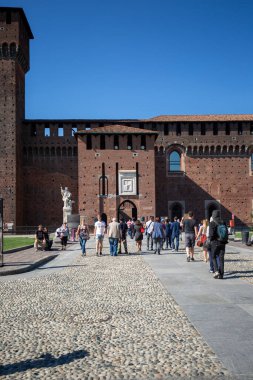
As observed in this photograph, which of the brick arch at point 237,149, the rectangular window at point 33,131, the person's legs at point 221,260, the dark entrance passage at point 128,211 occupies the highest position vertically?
the rectangular window at point 33,131

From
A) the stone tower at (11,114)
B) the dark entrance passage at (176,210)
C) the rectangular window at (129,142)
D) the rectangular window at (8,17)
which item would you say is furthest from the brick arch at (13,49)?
the dark entrance passage at (176,210)

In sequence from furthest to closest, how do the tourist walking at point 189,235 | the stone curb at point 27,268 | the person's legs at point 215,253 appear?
the tourist walking at point 189,235 → the stone curb at point 27,268 → the person's legs at point 215,253

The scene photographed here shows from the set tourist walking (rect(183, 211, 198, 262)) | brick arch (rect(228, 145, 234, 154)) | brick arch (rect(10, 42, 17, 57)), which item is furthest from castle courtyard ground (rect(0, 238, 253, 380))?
brick arch (rect(228, 145, 234, 154))

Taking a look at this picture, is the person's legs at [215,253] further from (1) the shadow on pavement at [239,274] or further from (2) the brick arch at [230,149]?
(2) the brick arch at [230,149]

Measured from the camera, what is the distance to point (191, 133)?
38.7 metres

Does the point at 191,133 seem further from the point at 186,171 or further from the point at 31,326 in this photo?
the point at 31,326

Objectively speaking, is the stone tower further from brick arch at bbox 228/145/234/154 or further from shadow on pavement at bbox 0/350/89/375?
shadow on pavement at bbox 0/350/89/375

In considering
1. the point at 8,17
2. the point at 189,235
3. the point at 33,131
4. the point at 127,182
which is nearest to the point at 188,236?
the point at 189,235

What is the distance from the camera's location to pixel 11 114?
3569 cm

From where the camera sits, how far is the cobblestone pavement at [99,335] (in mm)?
3207

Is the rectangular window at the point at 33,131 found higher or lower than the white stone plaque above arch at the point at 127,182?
higher

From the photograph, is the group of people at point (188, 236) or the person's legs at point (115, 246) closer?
the group of people at point (188, 236)

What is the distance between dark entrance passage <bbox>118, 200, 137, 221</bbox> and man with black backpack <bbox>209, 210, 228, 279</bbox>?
2645cm

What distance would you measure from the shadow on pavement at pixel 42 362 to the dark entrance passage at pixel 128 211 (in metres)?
31.0
